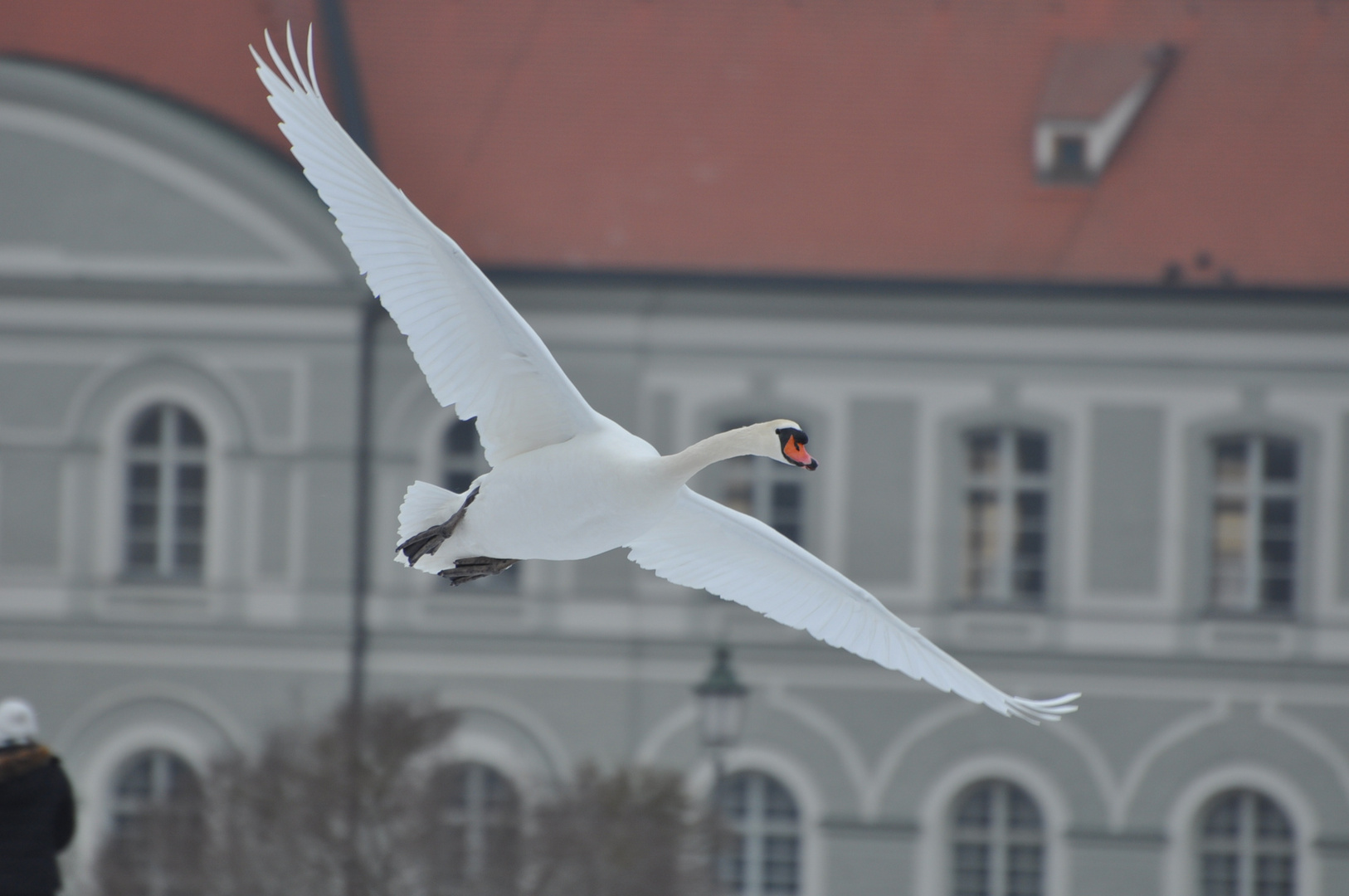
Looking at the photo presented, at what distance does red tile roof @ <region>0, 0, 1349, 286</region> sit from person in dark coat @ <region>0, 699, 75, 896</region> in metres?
14.1

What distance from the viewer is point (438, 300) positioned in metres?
7.35

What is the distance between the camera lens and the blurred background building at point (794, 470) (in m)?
21.5

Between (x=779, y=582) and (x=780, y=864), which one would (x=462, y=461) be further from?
(x=779, y=582)

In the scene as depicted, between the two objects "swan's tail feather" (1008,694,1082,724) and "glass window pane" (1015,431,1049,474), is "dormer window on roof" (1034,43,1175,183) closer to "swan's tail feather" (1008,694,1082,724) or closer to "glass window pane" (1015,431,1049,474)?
Answer: "glass window pane" (1015,431,1049,474)

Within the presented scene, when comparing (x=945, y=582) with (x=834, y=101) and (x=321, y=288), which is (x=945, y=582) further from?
(x=321, y=288)

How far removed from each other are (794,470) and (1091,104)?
5016 millimetres

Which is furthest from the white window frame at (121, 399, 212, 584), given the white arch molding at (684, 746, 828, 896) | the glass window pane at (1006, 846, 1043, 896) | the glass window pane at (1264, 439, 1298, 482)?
the glass window pane at (1264, 439, 1298, 482)

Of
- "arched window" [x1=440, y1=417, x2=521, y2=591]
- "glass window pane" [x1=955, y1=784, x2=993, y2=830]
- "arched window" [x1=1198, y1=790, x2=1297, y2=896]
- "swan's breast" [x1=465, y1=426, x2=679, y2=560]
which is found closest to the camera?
"swan's breast" [x1=465, y1=426, x2=679, y2=560]

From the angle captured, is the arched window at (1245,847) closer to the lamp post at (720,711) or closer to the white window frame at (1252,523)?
the white window frame at (1252,523)

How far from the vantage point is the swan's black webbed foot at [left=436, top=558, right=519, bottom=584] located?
746cm

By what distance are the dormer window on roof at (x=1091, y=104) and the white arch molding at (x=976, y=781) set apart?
19.9ft

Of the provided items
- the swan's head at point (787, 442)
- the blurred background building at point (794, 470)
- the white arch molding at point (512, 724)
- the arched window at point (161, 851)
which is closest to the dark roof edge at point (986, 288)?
the blurred background building at point (794, 470)

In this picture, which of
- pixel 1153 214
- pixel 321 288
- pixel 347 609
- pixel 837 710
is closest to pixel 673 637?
pixel 837 710

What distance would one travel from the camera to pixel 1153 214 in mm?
22078
